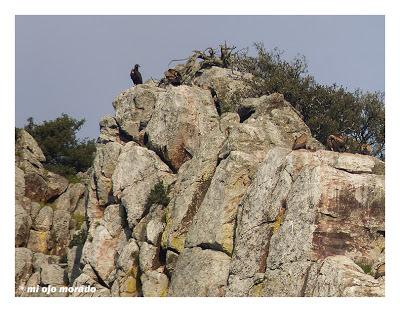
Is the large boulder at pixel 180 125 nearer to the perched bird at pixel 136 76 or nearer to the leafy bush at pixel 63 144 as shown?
the perched bird at pixel 136 76

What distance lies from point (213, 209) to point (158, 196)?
6587 millimetres

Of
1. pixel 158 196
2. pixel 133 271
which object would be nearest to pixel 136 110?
pixel 158 196

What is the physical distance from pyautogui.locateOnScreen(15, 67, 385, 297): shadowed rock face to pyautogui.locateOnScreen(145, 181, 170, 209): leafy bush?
85 millimetres

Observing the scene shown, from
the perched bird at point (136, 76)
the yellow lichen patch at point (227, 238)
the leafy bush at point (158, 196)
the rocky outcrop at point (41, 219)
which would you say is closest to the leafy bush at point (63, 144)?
the rocky outcrop at point (41, 219)

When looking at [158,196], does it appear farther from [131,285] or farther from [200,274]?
[200,274]

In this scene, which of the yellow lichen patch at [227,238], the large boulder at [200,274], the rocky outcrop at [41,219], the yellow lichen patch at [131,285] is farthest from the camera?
the rocky outcrop at [41,219]

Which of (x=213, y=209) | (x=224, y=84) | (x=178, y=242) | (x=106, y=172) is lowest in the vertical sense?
(x=178, y=242)

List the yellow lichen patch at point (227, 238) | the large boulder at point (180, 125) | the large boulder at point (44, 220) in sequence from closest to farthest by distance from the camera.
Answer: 1. the yellow lichen patch at point (227, 238)
2. the large boulder at point (180, 125)
3. the large boulder at point (44, 220)

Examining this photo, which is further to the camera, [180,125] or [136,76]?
[136,76]

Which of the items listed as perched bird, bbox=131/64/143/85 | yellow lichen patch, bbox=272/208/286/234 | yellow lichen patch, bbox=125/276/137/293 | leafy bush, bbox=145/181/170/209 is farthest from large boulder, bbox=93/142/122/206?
yellow lichen patch, bbox=272/208/286/234

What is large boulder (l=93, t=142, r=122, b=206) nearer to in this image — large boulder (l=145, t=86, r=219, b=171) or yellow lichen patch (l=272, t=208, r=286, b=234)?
large boulder (l=145, t=86, r=219, b=171)

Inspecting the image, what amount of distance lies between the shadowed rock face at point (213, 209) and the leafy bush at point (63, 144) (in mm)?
12844

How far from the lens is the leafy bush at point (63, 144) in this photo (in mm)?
76500

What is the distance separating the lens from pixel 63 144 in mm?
78750
